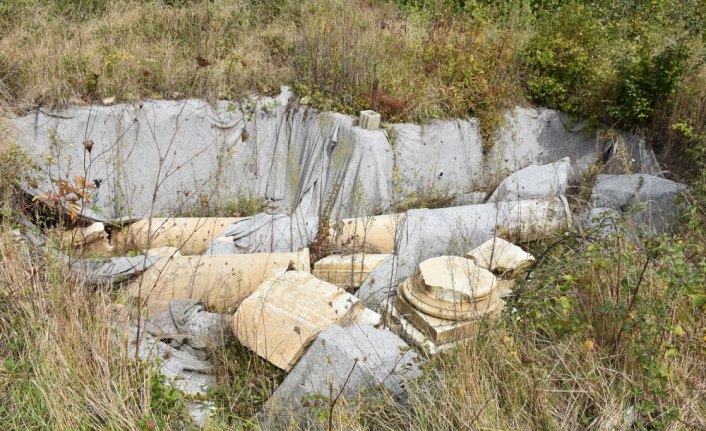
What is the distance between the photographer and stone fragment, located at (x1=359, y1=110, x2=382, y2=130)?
685cm

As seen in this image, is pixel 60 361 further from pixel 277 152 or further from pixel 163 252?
pixel 277 152

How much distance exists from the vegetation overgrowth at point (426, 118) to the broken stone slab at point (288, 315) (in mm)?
152

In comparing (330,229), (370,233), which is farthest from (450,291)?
(330,229)

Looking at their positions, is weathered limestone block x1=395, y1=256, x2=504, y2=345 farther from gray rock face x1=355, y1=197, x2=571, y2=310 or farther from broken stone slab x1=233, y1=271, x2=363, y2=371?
gray rock face x1=355, y1=197, x2=571, y2=310

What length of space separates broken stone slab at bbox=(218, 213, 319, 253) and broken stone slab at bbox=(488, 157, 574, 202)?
2.07 m

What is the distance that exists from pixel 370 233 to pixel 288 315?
1975mm

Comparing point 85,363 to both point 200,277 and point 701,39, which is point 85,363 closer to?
point 200,277

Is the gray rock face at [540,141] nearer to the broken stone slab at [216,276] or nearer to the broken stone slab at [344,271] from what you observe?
the broken stone slab at [344,271]

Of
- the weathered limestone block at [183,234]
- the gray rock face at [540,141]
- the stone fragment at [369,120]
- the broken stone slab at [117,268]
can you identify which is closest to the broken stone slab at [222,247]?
the weathered limestone block at [183,234]

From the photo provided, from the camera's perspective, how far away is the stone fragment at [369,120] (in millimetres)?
6848

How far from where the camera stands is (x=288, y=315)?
3645 mm

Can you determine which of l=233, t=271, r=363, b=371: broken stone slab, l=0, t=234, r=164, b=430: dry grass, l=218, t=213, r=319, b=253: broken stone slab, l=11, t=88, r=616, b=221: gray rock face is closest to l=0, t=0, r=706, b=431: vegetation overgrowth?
l=0, t=234, r=164, b=430: dry grass

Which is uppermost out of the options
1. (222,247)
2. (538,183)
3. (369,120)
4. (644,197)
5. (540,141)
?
(369,120)

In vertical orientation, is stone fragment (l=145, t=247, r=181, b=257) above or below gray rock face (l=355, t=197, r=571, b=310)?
below
